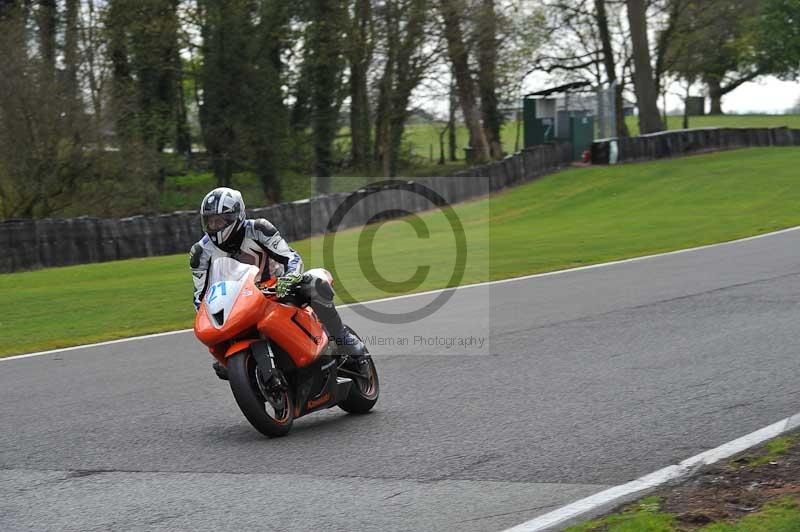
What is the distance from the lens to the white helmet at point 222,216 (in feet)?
22.0

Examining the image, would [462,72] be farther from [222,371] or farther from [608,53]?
[222,371]

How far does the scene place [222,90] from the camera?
3741 centimetres

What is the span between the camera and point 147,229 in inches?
925

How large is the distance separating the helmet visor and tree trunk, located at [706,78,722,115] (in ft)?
227

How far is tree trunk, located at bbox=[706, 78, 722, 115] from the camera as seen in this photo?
241ft

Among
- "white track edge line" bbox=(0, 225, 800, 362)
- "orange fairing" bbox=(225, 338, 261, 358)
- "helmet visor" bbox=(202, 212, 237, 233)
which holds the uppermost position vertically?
"helmet visor" bbox=(202, 212, 237, 233)

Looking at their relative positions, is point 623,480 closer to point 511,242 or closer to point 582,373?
point 582,373

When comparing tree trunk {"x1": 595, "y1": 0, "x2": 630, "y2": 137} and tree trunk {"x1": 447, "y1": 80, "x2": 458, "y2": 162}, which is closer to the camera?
tree trunk {"x1": 447, "y1": 80, "x2": 458, "y2": 162}

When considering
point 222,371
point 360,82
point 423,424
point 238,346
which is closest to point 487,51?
point 360,82

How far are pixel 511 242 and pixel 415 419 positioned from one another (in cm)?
1589

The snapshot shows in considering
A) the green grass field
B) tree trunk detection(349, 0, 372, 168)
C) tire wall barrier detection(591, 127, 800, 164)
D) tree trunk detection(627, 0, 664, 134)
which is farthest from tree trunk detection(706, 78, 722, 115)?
tree trunk detection(349, 0, 372, 168)

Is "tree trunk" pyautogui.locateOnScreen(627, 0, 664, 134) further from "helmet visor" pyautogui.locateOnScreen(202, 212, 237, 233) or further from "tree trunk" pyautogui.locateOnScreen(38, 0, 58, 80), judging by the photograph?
"helmet visor" pyautogui.locateOnScreen(202, 212, 237, 233)

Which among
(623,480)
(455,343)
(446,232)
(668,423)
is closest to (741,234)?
(446,232)

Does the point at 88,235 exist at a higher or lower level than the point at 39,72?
lower
